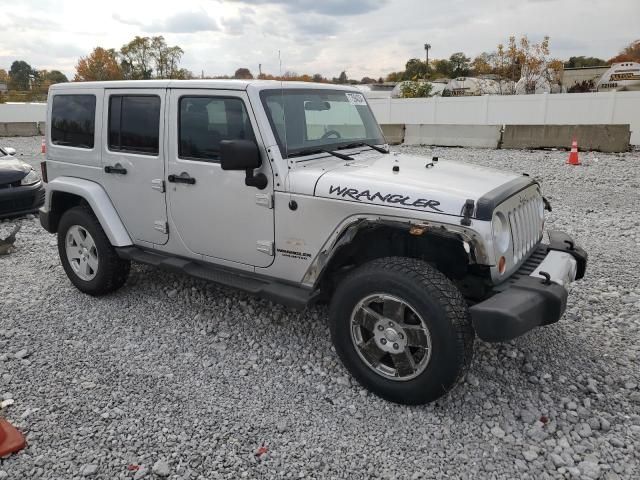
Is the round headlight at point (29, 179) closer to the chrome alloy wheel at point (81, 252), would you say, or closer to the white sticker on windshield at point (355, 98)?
the chrome alloy wheel at point (81, 252)

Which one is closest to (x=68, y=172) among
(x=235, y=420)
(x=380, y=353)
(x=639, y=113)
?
(x=235, y=420)

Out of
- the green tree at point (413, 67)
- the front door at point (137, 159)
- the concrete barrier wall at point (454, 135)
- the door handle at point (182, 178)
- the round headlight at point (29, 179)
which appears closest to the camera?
the door handle at point (182, 178)

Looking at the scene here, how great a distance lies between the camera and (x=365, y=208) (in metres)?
3.21

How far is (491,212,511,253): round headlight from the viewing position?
3051mm

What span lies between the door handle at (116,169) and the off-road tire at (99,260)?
1.77 feet

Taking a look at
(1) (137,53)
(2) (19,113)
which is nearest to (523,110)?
(2) (19,113)

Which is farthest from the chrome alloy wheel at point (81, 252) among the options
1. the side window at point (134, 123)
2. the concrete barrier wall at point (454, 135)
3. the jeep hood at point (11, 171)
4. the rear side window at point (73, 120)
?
the concrete barrier wall at point (454, 135)

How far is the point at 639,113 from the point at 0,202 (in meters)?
18.3

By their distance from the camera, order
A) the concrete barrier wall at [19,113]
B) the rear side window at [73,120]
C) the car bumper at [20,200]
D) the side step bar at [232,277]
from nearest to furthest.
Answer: the side step bar at [232,277] < the rear side window at [73,120] < the car bumper at [20,200] < the concrete barrier wall at [19,113]

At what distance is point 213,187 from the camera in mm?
3908

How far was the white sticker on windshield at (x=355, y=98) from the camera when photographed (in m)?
4.53

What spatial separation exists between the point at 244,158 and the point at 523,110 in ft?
66.3

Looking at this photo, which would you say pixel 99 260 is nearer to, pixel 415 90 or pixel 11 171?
pixel 11 171

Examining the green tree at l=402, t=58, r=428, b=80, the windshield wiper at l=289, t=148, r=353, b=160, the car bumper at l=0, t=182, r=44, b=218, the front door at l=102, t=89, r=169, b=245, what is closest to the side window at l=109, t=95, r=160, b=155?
the front door at l=102, t=89, r=169, b=245
